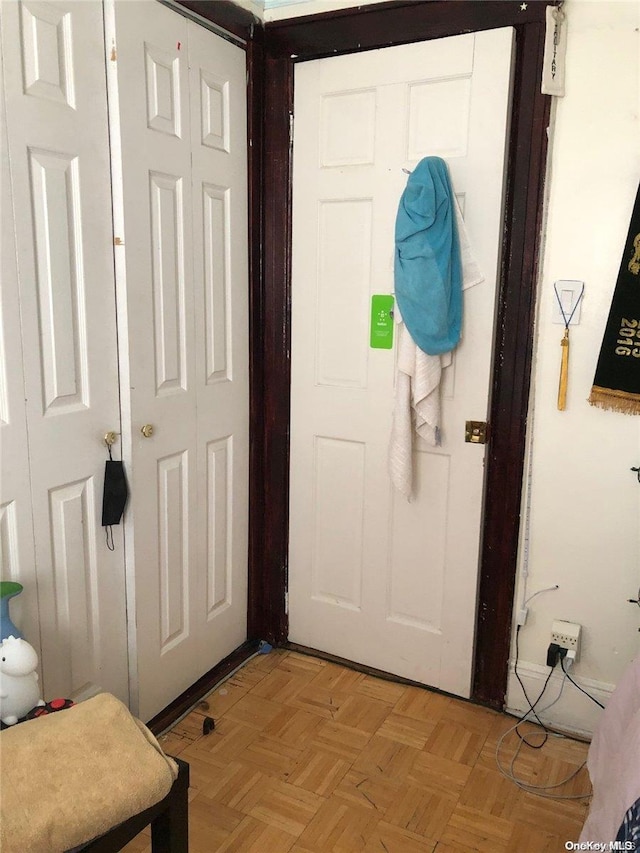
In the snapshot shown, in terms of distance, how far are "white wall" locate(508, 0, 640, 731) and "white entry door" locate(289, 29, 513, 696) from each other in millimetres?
163

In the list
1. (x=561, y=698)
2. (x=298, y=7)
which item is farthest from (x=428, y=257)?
(x=561, y=698)

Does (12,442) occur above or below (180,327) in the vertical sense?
below

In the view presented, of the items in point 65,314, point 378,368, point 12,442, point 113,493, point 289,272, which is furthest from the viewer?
point 289,272

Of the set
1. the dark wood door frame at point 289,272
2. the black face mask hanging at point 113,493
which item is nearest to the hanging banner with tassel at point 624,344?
the dark wood door frame at point 289,272

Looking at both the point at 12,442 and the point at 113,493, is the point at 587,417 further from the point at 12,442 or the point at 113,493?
the point at 12,442

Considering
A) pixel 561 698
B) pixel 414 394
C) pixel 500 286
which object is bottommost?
pixel 561 698

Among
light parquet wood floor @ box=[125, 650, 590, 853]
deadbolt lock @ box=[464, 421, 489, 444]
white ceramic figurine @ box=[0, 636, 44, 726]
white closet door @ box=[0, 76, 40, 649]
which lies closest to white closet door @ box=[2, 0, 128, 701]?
white closet door @ box=[0, 76, 40, 649]

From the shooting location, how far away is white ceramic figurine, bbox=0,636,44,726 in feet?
4.60

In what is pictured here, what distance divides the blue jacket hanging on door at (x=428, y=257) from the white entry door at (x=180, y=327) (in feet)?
1.90

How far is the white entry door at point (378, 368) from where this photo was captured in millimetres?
1978

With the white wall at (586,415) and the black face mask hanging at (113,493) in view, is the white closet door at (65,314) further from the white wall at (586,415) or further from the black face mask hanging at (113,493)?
the white wall at (586,415)

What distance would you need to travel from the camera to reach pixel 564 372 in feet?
6.40

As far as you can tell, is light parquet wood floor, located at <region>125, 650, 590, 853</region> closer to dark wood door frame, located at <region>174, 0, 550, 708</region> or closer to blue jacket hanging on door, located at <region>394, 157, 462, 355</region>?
dark wood door frame, located at <region>174, 0, 550, 708</region>

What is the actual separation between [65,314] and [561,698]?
1.80 metres
